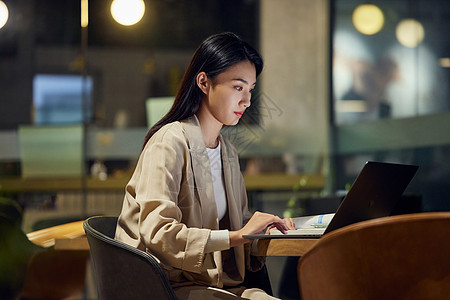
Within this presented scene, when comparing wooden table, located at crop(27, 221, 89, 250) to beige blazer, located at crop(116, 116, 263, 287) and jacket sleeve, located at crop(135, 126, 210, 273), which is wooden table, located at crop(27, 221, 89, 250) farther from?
jacket sleeve, located at crop(135, 126, 210, 273)

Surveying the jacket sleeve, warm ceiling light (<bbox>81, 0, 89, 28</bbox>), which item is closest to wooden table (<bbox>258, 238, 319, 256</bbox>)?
the jacket sleeve

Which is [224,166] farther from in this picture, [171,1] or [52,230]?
[171,1]

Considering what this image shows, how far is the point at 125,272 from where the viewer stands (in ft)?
4.84

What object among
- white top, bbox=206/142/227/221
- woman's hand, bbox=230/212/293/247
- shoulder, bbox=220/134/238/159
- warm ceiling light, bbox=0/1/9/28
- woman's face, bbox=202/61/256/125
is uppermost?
warm ceiling light, bbox=0/1/9/28

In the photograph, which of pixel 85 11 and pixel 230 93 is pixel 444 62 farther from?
pixel 85 11

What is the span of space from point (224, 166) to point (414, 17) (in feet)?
8.52

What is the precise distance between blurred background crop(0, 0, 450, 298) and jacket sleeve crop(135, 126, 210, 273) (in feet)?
6.50

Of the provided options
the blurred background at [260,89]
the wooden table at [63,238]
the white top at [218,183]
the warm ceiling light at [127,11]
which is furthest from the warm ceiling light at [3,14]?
the white top at [218,183]

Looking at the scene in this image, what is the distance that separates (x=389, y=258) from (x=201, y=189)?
654 mm

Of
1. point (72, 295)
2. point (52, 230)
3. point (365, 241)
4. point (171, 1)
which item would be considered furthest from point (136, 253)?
point (171, 1)

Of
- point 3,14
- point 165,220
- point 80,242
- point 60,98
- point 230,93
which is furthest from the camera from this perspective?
point 60,98

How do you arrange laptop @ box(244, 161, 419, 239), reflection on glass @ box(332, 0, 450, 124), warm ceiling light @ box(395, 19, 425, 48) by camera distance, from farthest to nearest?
warm ceiling light @ box(395, 19, 425, 48) → reflection on glass @ box(332, 0, 450, 124) → laptop @ box(244, 161, 419, 239)

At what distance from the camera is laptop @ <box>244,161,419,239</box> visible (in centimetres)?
140

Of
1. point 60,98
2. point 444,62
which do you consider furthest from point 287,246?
point 60,98
